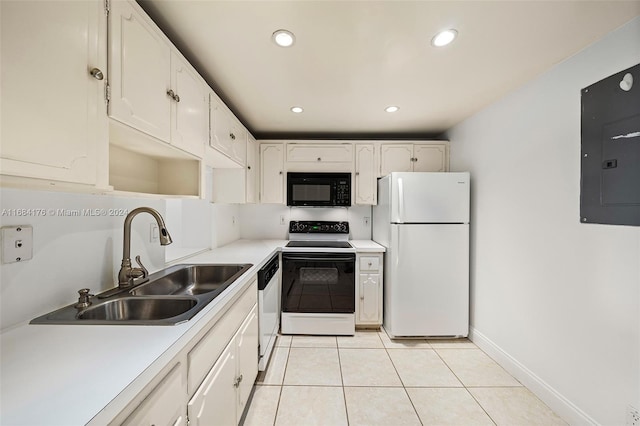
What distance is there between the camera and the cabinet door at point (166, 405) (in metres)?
0.65

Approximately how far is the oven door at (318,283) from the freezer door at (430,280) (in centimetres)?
48

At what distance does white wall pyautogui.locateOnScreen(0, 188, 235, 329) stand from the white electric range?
1.33m

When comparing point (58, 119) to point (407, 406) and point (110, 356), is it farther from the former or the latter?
point (407, 406)

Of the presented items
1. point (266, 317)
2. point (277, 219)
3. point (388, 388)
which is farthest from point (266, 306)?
point (277, 219)

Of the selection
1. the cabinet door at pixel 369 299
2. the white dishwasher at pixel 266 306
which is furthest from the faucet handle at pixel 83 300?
the cabinet door at pixel 369 299

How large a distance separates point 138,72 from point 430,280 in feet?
8.73

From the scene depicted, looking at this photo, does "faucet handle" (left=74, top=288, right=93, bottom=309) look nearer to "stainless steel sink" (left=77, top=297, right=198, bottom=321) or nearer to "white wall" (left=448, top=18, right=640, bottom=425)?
"stainless steel sink" (left=77, top=297, right=198, bottom=321)

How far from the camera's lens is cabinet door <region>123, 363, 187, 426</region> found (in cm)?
65

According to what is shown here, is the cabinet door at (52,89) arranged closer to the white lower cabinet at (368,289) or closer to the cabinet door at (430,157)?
the white lower cabinet at (368,289)

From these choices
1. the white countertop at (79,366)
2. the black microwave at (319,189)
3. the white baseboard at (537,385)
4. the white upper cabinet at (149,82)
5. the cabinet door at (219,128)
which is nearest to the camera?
the white countertop at (79,366)

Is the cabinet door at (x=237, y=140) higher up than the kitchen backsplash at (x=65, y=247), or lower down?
higher up

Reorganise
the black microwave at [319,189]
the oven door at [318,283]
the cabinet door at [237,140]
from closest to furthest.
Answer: the cabinet door at [237,140] → the oven door at [318,283] → the black microwave at [319,189]

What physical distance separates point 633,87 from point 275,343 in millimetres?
3055

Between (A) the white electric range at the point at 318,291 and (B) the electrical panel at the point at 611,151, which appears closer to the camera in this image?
(B) the electrical panel at the point at 611,151
